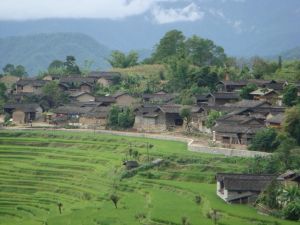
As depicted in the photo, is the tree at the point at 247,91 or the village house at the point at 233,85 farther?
the village house at the point at 233,85

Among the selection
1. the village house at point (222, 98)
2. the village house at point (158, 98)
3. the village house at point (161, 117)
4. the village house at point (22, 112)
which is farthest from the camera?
the village house at point (158, 98)

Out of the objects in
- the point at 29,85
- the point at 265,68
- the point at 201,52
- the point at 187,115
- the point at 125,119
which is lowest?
the point at 125,119

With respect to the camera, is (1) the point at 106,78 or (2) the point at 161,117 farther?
(1) the point at 106,78

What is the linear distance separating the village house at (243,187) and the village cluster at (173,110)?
12265mm

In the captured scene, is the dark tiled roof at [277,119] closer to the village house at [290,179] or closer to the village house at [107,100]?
the village house at [290,179]

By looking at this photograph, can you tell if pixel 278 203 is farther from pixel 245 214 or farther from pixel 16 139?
pixel 16 139

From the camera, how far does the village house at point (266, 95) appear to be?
6469 centimetres

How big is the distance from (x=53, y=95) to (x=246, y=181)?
4299 cm

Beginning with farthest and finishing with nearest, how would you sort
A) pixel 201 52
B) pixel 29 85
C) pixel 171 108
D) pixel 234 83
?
pixel 201 52, pixel 29 85, pixel 234 83, pixel 171 108

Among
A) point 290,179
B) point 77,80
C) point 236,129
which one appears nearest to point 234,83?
point 236,129

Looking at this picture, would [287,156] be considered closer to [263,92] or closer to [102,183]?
[102,183]

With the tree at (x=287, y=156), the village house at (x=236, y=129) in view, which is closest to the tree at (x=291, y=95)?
the village house at (x=236, y=129)

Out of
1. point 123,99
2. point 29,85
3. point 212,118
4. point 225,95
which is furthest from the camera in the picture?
point 29,85

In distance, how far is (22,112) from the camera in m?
69.9
